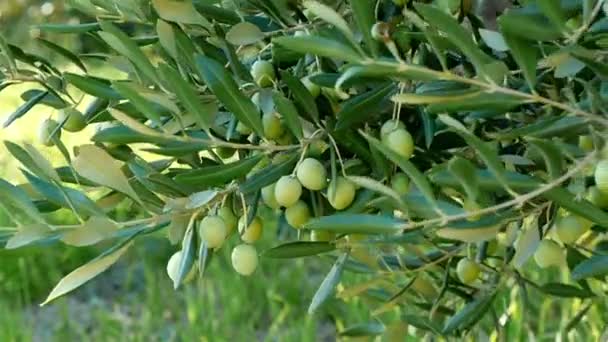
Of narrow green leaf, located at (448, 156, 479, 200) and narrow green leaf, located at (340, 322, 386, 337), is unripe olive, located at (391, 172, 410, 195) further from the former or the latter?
narrow green leaf, located at (340, 322, 386, 337)

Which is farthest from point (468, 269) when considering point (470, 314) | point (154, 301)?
point (154, 301)

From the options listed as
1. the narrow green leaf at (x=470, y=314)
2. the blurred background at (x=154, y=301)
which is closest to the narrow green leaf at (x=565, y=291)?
the narrow green leaf at (x=470, y=314)

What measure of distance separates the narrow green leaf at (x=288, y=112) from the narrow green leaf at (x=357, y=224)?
0.19ft

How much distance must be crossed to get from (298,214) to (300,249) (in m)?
0.03

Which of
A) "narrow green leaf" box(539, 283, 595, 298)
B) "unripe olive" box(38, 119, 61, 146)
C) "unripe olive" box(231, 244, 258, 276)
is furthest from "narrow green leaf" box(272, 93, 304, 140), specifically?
"narrow green leaf" box(539, 283, 595, 298)

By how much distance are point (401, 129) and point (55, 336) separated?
4.71ft

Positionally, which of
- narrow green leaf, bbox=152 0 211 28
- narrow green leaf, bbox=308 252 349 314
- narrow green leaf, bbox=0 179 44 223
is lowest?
narrow green leaf, bbox=308 252 349 314

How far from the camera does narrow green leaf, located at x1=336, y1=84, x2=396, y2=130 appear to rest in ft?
2.05

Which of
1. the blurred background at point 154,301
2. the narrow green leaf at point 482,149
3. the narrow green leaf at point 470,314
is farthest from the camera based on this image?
the blurred background at point 154,301

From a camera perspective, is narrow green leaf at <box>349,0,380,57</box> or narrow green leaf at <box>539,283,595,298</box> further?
narrow green leaf at <box>539,283,595,298</box>

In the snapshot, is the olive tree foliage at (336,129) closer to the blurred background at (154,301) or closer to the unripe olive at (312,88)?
the unripe olive at (312,88)

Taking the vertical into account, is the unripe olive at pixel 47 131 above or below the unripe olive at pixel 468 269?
above

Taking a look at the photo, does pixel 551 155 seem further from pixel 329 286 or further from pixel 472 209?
pixel 329 286

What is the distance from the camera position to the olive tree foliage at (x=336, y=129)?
0.56 m
